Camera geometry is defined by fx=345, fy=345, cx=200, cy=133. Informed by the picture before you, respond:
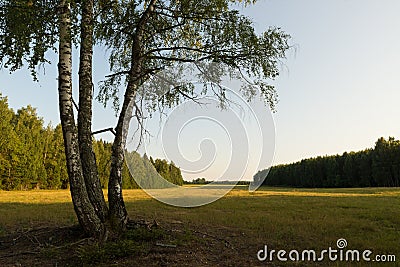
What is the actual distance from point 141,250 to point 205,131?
12.7 ft

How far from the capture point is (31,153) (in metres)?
64.2

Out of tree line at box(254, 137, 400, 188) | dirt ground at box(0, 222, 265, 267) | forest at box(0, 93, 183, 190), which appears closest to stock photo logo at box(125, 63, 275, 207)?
dirt ground at box(0, 222, 265, 267)

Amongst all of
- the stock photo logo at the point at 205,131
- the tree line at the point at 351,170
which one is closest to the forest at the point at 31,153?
the stock photo logo at the point at 205,131

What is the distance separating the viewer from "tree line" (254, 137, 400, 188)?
84.5 m

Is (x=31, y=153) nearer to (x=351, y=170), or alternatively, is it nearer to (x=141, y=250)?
(x=141, y=250)

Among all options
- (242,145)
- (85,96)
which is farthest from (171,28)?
(242,145)

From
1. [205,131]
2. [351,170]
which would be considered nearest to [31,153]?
[205,131]

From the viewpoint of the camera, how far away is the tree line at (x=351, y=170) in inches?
3327

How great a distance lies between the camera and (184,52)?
36.5ft
